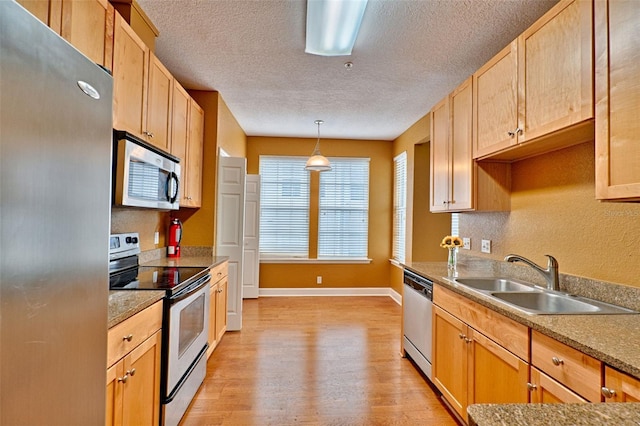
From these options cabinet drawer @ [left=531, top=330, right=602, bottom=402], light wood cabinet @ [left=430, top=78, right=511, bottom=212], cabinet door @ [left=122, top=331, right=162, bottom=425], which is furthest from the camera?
light wood cabinet @ [left=430, top=78, right=511, bottom=212]

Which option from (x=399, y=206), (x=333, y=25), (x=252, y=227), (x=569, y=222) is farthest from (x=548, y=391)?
(x=399, y=206)

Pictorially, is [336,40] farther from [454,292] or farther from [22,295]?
[22,295]

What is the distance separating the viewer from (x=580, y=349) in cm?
113

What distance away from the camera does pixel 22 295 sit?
0.70 metres

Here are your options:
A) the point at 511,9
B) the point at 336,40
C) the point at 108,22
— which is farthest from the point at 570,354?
the point at 108,22

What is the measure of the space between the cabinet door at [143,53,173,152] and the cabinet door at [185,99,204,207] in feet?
1.72

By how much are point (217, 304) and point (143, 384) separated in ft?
4.89

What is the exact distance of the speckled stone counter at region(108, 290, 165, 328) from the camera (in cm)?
128

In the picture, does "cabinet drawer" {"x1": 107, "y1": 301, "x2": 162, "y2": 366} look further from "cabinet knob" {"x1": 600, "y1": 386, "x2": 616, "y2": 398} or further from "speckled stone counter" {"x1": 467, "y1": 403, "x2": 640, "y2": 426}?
"cabinet knob" {"x1": 600, "y1": 386, "x2": 616, "y2": 398}

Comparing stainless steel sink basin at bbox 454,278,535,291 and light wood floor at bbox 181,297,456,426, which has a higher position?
stainless steel sink basin at bbox 454,278,535,291

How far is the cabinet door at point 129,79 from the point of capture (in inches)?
72.2

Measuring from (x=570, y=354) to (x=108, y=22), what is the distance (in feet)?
8.87

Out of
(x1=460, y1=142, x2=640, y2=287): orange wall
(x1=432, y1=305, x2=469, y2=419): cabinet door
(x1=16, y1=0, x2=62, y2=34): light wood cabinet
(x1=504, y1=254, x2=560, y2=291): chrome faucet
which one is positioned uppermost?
(x1=16, y1=0, x2=62, y2=34): light wood cabinet

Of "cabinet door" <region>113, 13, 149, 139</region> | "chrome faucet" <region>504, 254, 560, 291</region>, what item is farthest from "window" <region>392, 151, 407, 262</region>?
"cabinet door" <region>113, 13, 149, 139</region>
